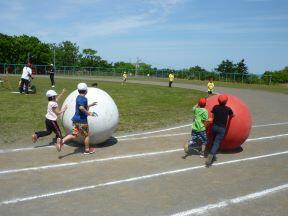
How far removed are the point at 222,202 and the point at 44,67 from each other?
74350 mm

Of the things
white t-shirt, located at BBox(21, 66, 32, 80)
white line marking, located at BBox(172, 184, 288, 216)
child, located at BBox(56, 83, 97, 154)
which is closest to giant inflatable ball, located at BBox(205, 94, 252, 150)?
white line marking, located at BBox(172, 184, 288, 216)

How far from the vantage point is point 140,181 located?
7.75 meters

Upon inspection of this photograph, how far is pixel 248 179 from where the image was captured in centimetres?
812

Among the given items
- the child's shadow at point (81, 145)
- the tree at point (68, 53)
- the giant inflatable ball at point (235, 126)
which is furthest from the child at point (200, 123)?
the tree at point (68, 53)

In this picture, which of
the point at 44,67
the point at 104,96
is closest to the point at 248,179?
the point at 104,96

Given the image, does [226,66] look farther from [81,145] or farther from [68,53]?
[81,145]

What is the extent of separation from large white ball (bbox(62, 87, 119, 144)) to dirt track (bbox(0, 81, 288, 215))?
402mm

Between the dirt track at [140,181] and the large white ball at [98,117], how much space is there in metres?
0.40

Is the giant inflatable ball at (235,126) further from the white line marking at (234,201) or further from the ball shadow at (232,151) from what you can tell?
the white line marking at (234,201)

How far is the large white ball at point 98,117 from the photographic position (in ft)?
33.6

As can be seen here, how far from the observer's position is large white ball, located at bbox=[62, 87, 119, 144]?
10227 mm

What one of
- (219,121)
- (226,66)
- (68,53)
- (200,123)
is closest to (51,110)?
(200,123)

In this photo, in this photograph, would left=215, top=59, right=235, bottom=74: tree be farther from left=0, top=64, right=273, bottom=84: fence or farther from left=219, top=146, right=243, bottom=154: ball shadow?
left=219, top=146, right=243, bottom=154: ball shadow

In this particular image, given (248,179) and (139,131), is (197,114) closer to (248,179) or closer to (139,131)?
(248,179)
